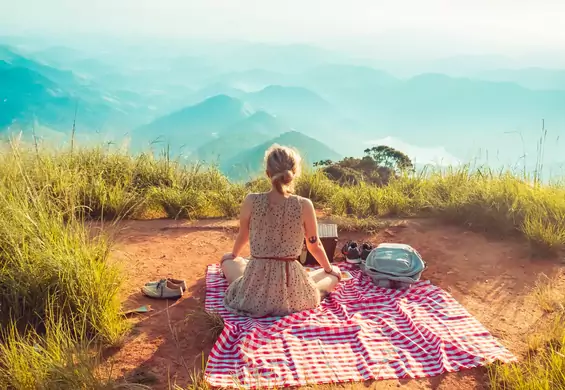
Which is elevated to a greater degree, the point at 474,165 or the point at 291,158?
the point at 291,158

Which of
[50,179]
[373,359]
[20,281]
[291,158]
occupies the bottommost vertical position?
[373,359]

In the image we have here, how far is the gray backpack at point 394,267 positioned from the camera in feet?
15.2

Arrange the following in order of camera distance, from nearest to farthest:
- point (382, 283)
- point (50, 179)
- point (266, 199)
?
1. point (266, 199)
2. point (382, 283)
3. point (50, 179)

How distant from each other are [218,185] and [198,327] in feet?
14.6

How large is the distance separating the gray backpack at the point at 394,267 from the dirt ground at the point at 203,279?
15.0 inches

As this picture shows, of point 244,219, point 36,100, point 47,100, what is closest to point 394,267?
point 244,219

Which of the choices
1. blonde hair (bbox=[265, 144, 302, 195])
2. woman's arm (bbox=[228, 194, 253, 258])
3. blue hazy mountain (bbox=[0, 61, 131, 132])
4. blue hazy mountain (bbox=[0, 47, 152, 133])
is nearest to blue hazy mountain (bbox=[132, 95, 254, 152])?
blue hazy mountain (bbox=[0, 47, 152, 133])

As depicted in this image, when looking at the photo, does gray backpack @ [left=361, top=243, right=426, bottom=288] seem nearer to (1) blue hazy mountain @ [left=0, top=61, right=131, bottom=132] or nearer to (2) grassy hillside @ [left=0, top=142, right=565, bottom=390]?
(2) grassy hillside @ [left=0, top=142, right=565, bottom=390]

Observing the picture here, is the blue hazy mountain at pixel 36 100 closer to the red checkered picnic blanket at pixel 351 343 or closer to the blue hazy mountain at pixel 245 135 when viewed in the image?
the blue hazy mountain at pixel 245 135

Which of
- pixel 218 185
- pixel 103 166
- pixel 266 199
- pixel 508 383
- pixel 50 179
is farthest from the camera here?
pixel 218 185

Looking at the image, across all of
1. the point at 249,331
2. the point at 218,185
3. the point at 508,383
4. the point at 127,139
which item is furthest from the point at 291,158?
the point at 127,139

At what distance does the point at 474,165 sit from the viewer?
7.72 metres

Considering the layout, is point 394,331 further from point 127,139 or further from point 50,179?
point 127,139

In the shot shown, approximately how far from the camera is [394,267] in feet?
15.4
